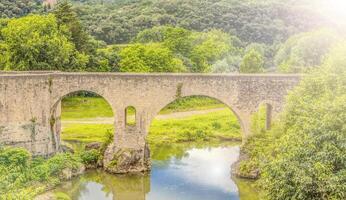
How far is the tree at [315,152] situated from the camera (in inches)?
723

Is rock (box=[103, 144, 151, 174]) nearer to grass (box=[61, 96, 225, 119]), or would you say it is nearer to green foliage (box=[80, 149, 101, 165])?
green foliage (box=[80, 149, 101, 165])

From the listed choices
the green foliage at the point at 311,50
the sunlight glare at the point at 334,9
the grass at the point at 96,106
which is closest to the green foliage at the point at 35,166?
the grass at the point at 96,106

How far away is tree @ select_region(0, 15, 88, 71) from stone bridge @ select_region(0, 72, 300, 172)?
13011 mm

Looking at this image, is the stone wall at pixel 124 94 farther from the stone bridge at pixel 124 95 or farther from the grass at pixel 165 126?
the grass at pixel 165 126

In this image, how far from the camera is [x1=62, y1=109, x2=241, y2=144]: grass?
46.2m

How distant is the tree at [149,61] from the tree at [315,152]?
1483 inches

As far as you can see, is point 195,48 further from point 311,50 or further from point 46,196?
point 46,196

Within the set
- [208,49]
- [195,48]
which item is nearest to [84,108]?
[195,48]

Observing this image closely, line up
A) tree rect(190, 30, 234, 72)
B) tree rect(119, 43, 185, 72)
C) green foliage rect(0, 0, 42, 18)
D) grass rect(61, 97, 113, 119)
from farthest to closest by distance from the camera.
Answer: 1. green foliage rect(0, 0, 42, 18)
2. tree rect(190, 30, 234, 72)
3. tree rect(119, 43, 185, 72)
4. grass rect(61, 97, 113, 119)

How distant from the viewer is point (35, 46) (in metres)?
48.1

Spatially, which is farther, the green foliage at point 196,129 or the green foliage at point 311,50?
the green foliage at point 311,50

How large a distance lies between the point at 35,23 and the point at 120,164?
1946 centimetres

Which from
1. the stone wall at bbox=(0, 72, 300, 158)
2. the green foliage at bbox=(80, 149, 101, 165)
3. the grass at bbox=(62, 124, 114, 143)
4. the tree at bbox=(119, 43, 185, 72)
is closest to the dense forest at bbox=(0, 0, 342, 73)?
the tree at bbox=(119, 43, 185, 72)

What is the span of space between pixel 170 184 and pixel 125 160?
11.9ft
